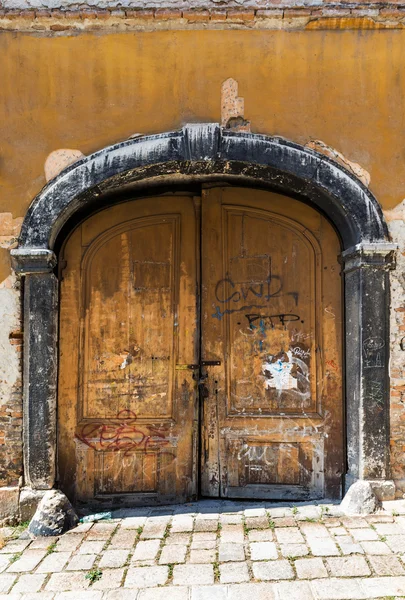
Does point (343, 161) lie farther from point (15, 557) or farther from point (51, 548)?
point (15, 557)

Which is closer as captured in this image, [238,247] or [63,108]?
[63,108]

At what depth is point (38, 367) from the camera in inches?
160

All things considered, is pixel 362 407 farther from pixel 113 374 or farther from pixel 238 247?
pixel 113 374

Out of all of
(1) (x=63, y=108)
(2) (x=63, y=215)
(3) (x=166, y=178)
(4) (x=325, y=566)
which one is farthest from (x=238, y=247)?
(4) (x=325, y=566)

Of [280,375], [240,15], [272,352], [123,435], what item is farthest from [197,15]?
[123,435]

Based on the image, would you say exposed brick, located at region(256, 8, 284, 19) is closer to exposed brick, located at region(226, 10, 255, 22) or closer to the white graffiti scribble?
exposed brick, located at region(226, 10, 255, 22)

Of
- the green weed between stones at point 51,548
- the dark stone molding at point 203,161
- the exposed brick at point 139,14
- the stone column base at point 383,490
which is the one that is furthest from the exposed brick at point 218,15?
the green weed between stones at point 51,548

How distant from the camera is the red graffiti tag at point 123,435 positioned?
440 cm

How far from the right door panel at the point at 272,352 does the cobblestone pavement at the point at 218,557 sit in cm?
36

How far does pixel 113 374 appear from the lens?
4.46m

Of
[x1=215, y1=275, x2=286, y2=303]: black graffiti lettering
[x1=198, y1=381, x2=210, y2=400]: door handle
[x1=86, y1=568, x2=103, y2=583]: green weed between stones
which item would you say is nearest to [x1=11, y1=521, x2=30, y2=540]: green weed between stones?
[x1=86, y1=568, x2=103, y2=583]: green weed between stones

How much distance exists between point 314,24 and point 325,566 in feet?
13.2

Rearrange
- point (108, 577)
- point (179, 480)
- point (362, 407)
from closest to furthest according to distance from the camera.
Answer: point (108, 577) < point (362, 407) < point (179, 480)

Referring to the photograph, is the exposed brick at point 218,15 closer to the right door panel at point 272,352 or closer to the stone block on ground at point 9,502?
the right door panel at point 272,352
